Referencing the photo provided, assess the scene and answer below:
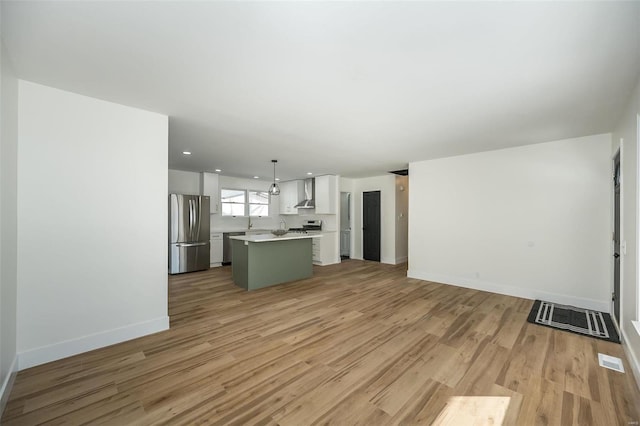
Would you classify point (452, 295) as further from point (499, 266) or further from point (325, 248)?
point (325, 248)

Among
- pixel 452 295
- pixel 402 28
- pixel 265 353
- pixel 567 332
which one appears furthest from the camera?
pixel 452 295

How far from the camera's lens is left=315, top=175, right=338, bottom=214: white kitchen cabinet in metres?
7.29

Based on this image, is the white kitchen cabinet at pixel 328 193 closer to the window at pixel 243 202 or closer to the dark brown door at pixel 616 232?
the window at pixel 243 202

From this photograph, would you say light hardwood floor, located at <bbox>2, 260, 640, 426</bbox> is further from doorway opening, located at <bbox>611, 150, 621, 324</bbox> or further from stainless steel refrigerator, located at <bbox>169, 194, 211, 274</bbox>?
stainless steel refrigerator, located at <bbox>169, 194, 211, 274</bbox>

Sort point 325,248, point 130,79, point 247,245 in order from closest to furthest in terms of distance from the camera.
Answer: point 130,79
point 247,245
point 325,248

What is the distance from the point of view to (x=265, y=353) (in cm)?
250

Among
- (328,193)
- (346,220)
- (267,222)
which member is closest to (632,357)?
(328,193)

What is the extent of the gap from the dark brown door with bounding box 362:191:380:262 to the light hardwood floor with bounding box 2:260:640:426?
12.7 ft

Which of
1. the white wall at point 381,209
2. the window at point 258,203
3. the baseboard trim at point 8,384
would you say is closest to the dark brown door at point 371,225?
the white wall at point 381,209

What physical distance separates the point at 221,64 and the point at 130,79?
900mm

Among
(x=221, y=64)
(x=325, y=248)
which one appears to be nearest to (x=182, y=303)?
(x=221, y=64)

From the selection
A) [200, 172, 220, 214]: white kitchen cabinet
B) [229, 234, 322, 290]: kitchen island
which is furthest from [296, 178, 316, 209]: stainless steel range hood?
[200, 172, 220, 214]: white kitchen cabinet

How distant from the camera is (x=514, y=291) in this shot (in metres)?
4.27

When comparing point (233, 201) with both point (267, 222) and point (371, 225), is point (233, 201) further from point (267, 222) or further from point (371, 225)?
point (371, 225)
